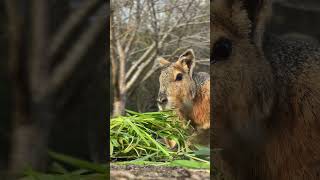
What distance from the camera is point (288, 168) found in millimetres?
1200

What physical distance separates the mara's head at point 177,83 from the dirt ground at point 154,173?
0.12 meters

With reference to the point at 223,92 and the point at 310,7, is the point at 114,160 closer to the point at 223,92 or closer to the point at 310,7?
the point at 223,92

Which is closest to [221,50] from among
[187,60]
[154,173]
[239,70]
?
[239,70]

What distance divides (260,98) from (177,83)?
0.64ft

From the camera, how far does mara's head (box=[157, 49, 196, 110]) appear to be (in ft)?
3.14

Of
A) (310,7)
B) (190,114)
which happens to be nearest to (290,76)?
(190,114)

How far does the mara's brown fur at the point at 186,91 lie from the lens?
962 mm

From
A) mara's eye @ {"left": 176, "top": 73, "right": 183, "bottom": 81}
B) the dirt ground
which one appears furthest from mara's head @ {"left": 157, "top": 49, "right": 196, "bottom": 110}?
the dirt ground

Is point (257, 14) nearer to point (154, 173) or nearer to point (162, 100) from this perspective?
point (162, 100)

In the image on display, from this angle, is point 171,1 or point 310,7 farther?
point 310,7

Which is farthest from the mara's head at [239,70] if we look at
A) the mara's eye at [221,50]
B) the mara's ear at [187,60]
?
the mara's ear at [187,60]

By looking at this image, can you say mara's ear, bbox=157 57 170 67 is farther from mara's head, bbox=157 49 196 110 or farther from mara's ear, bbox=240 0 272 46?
mara's ear, bbox=240 0 272 46

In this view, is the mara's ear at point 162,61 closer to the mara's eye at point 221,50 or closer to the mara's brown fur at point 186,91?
the mara's brown fur at point 186,91

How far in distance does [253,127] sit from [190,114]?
195 mm
